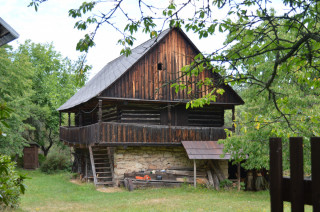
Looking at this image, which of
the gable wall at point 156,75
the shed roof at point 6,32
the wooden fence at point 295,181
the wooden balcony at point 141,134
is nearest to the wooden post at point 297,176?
the wooden fence at point 295,181

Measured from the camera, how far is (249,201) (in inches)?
531

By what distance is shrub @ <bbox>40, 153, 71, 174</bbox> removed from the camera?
26375 millimetres

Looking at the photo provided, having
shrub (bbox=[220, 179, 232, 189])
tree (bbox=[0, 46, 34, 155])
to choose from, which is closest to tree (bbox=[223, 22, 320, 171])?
shrub (bbox=[220, 179, 232, 189])

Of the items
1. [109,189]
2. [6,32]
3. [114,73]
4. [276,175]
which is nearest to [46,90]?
[114,73]

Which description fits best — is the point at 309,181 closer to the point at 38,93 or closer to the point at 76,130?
the point at 76,130

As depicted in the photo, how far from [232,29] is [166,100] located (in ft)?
42.2

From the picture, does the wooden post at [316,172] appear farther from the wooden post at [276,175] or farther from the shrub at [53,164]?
the shrub at [53,164]

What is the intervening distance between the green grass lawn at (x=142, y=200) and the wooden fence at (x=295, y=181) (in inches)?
353

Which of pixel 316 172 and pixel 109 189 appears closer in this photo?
pixel 316 172

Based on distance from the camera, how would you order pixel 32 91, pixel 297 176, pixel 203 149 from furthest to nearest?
pixel 32 91 → pixel 203 149 → pixel 297 176

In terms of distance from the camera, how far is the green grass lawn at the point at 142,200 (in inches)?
466

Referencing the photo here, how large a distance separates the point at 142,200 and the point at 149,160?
4631mm

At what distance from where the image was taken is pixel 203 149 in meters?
17.0

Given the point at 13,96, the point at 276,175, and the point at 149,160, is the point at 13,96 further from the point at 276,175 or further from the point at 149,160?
the point at 276,175
